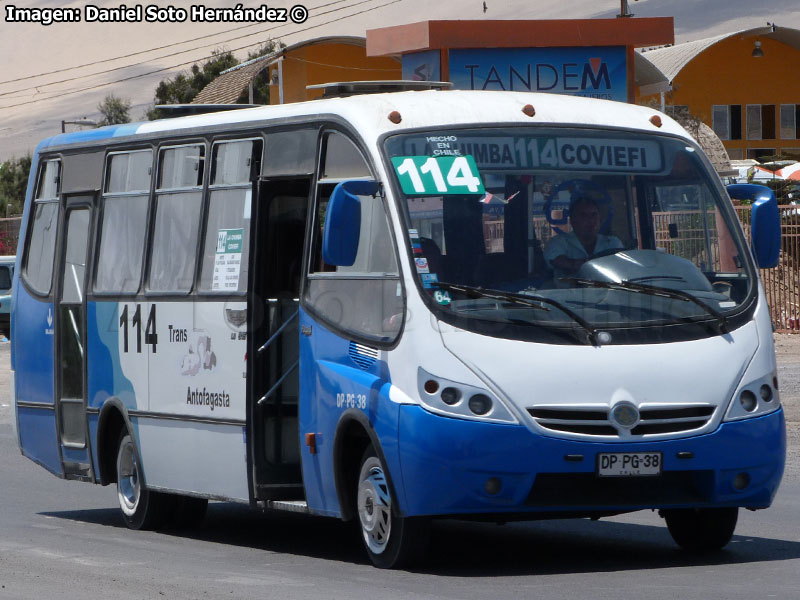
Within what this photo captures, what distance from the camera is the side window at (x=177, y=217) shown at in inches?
439

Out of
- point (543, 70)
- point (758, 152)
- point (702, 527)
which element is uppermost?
point (758, 152)

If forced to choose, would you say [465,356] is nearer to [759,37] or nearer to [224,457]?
[224,457]

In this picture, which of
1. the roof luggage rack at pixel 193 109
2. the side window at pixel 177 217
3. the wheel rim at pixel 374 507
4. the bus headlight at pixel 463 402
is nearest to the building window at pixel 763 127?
the roof luggage rack at pixel 193 109

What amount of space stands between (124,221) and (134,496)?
1.89 meters

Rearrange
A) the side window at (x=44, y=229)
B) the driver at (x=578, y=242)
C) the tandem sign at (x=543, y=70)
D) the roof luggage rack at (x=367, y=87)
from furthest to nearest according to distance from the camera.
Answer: the tandem sign at (x=543, y=70), the side window at (x=44, y=229), the roof luggage rack at (x=367, y=87), the driver at (x=578, y=242)

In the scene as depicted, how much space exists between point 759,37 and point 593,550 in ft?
251

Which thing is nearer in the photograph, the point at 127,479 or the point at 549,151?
the point at 549,151

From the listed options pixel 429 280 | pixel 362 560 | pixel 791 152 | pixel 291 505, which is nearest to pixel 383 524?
pixel 362 560

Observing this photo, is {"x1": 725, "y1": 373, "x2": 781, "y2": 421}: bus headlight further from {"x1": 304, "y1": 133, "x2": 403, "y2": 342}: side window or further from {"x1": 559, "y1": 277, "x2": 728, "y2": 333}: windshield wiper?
{"x1": 304, "y1": 133, "x2": 403, "y2": 342}: side window

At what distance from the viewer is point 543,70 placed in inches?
1060

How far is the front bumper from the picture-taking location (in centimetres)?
843

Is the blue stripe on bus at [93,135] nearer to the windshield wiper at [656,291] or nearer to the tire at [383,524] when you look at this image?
the tire at [383,524]

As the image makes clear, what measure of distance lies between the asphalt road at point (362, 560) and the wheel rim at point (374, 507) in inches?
7.0

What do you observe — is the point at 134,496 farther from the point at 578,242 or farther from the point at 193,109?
the point at 578,242
